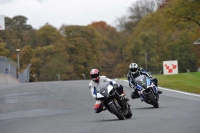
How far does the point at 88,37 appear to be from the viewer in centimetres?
9888

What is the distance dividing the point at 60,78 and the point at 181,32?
818 inches

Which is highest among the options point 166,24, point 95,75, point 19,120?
point 166,24

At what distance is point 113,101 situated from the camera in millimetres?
14227

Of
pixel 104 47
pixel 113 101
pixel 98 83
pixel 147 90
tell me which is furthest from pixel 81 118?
pixel 104 47

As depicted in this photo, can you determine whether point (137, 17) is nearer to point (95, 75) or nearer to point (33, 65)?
point (33, 65)

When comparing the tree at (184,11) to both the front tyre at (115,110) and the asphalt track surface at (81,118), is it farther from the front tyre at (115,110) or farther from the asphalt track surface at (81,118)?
the front tyre at (115,110)

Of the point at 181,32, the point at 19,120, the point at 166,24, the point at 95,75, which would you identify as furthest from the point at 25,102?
the point at 181,32

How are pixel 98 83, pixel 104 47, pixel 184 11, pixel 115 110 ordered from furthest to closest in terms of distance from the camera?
pixel 104 47, pixel 184 11, pixel 98 83, pixel 115 110

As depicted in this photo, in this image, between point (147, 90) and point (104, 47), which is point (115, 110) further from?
point (104, 47)

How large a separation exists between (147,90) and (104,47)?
283 ft

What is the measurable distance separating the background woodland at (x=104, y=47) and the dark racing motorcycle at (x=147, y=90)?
214 feet

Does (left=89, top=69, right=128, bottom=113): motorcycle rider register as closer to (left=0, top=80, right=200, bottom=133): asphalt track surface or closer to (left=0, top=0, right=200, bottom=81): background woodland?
A: (left=0, top=80, right=200, bottom=133): asphalt track surface

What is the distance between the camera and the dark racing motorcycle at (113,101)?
→ 14164 mm

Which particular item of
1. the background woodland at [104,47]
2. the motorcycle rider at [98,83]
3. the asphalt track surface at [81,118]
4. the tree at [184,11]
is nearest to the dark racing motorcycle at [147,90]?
the asphalt track surface at [81,118]
